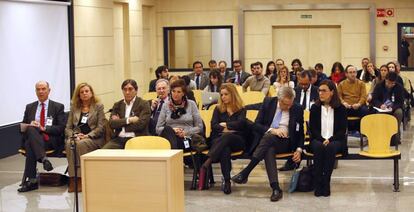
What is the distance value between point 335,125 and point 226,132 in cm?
126

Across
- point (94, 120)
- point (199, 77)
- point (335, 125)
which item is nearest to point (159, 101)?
point (94, 120)

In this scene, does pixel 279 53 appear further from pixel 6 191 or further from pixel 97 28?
pixel 6 191

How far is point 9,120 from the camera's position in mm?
11625

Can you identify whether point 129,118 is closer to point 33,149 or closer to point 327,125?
point 33,149

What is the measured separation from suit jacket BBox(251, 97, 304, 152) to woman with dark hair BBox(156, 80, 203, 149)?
701 millimetres

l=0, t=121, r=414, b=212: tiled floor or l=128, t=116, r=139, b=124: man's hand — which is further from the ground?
l=128, t=116, r=139, b=124: man's hand

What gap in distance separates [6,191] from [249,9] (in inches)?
420

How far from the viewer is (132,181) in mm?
5430

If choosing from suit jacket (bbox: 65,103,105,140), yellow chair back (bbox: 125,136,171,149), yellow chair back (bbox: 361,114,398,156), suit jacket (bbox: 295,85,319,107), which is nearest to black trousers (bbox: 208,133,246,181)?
yellow chair back (bbox: 125,136,171,149)

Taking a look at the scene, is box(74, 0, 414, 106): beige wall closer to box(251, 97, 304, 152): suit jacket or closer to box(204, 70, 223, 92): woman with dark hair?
box(204, 70, 223, 92): woman with dark hair

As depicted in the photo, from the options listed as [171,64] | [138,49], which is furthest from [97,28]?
[171,64]

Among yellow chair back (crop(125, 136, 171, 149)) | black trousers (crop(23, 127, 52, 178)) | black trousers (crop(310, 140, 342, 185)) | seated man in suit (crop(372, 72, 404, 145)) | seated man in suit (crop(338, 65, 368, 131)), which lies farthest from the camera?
seated man in suit (crop(372, 72, 404, 145))

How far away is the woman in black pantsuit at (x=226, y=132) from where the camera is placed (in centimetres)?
845

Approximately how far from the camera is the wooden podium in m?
5.36
